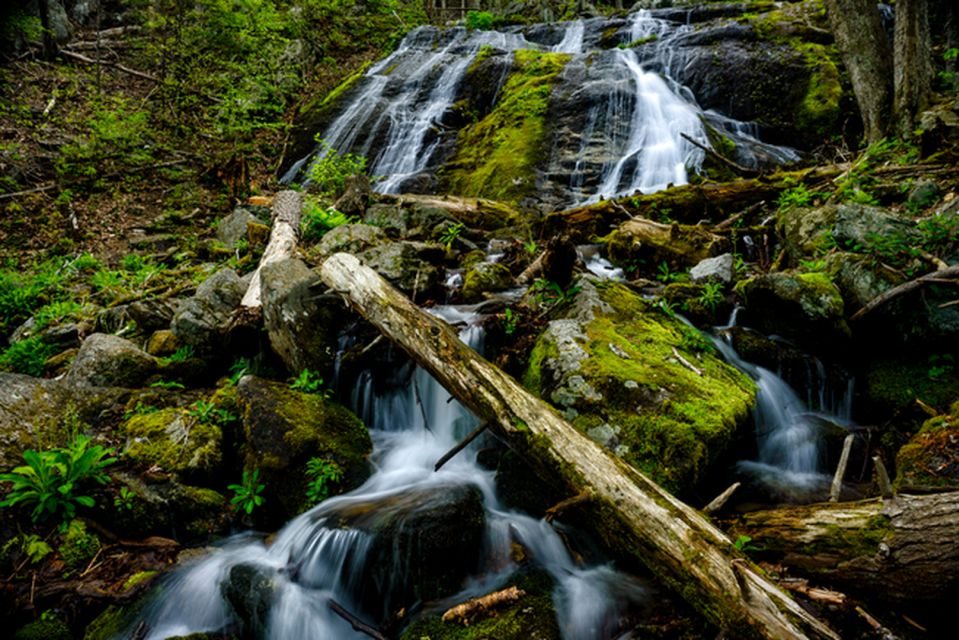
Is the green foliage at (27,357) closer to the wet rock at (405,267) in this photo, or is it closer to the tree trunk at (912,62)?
the wet rock at (405,267)

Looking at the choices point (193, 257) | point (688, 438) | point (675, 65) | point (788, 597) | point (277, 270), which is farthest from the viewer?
point (675, 65)

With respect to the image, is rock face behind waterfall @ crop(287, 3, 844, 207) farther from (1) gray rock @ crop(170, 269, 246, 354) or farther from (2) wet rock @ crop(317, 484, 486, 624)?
(2) wet rock @ crop(317, 484, 486, 624)

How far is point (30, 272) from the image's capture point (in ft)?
28.6

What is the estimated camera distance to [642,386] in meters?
3.63

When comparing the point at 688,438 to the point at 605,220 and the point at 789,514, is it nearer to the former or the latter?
the point at 789,514

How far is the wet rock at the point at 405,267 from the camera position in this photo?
18.7 ft

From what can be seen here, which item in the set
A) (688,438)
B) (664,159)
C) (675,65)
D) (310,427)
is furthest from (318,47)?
(688,438)

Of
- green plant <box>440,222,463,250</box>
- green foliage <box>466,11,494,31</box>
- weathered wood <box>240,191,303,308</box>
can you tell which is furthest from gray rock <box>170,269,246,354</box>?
green foliage <box>466,11,494,31</box>

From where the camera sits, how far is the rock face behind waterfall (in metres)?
11.1

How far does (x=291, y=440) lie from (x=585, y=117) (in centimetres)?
1195

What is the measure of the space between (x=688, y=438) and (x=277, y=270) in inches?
168

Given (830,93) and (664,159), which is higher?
(830,93)

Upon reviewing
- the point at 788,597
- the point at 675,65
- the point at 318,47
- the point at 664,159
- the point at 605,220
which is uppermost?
the point at 318,47

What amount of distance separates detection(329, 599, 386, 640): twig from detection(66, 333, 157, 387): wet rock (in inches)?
141
